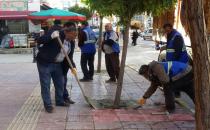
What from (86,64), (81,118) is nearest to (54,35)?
(81,118)

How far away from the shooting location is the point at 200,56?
5.32 m

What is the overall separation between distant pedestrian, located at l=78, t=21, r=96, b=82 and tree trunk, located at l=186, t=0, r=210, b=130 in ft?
27.7

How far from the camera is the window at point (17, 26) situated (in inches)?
1455

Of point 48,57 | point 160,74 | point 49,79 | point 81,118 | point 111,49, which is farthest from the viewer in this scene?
point 111,49

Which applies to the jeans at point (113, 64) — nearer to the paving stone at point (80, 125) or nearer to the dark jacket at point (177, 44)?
the dark jacket at point (177, 44)

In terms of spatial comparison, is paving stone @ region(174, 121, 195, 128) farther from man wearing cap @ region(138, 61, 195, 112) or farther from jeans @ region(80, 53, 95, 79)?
jeans @ region(80, 53, 95, 79)

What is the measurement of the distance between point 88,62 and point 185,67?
614 centimetres

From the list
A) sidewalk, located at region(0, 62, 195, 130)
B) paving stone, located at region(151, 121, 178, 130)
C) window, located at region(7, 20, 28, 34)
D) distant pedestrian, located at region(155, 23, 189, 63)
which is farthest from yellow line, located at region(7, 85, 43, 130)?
window, located at region(7, 20, 28, 34)

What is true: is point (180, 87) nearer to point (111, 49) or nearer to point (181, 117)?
point (181, 117)

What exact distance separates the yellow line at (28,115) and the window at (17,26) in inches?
1040

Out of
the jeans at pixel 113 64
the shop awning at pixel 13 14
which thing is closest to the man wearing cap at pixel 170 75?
the jeans at pixel 113 64

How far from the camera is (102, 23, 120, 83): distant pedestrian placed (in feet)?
44.1

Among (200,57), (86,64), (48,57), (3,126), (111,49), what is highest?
(200,57)

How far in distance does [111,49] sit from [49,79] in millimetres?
4727
